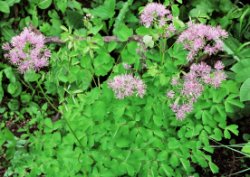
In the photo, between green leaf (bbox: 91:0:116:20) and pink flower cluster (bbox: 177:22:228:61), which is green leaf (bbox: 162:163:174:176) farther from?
green leaf (bbox: 91:0:116:20)

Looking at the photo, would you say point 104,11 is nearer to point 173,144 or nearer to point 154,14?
point 154,14

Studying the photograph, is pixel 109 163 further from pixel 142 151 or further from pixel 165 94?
pixel 165 94

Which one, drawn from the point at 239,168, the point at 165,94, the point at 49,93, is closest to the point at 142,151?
the point at 165,94

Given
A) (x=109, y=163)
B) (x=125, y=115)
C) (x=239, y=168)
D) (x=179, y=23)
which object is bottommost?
(x=239, y=168)

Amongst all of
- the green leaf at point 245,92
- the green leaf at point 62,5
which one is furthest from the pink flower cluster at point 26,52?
the green leaf at point 62,5

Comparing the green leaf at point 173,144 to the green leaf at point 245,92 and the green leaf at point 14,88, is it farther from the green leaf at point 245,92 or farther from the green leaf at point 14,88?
the green leaf at point 14,88

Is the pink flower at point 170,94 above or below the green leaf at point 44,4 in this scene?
above

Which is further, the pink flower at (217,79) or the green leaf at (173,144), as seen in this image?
the green leaf at (173,144)

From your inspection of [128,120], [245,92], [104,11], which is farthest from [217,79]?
[104,11]
